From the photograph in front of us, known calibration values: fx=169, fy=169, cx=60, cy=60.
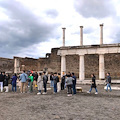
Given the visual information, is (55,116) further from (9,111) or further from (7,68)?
(7,68)

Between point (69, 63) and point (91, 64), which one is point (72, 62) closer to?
point (69, 63)

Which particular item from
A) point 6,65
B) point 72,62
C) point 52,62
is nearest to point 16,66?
point 6,65

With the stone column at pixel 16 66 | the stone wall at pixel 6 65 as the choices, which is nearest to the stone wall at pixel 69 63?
the stone wall at pixel 6 65

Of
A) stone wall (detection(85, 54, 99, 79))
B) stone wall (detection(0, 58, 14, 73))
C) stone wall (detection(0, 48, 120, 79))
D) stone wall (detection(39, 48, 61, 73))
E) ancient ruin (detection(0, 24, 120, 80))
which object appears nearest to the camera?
ancient ruin (detection(0, 24, 120, 80))

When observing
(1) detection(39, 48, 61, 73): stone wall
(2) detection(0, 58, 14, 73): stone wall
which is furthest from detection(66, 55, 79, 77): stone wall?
(2) detection(0, 58, 14, 73): stone wall

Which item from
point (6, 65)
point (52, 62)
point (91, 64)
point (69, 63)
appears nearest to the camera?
point (91, 64)

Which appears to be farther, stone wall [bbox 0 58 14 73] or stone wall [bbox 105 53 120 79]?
stone wall [bbox 0 58 14 73]

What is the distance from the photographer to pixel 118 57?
23453mm

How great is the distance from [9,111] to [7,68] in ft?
72.4

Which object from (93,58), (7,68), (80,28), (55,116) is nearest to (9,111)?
(55,116)

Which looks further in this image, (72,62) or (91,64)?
(72,62)

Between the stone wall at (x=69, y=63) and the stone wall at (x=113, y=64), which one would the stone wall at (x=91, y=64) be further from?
the stone wall at (x=113, y=64)

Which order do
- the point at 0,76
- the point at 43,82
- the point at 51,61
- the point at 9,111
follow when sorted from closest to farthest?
the point at 9,111, the point at 43,82, the point at 0,76, the point at 51,61

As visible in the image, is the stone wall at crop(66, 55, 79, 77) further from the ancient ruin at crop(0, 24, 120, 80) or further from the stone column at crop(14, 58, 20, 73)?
the stone column at crop(14, 58, 20, 73)
